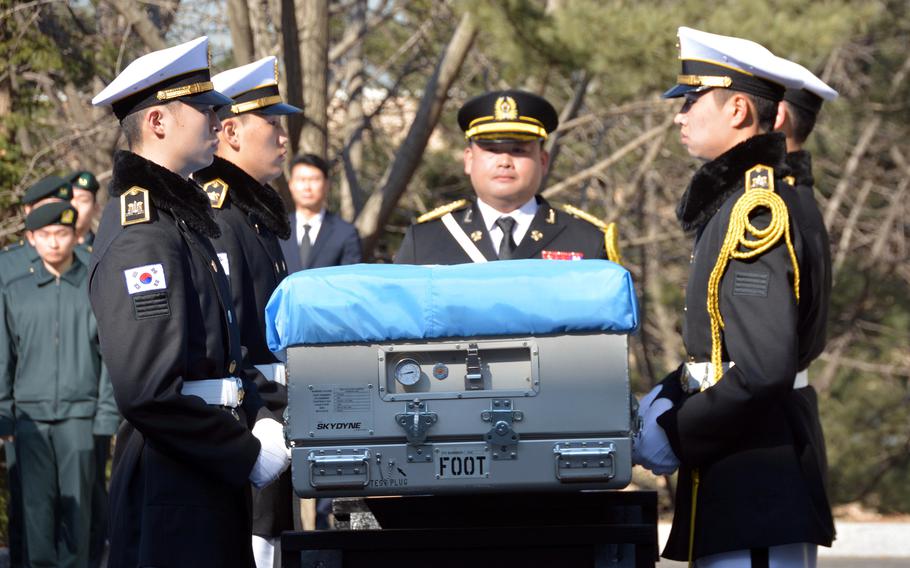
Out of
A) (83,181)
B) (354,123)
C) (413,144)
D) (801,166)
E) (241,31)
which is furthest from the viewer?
(354,123)

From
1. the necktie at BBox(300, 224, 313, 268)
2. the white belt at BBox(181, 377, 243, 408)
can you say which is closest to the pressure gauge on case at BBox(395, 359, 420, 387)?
the white belt at BBox(181, 377, 243, 408)

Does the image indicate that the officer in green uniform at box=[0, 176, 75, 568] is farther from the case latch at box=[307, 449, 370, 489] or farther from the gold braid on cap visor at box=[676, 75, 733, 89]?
the case latch at box=[307, 449, 370, 489]

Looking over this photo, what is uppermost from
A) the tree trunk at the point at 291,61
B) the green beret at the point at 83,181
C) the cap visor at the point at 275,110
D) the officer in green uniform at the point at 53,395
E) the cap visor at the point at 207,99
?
the tree trunk at the point at 291,61

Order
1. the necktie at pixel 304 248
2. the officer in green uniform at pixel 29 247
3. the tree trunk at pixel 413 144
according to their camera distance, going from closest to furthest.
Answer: the officer in green uniform at pixel 29 247 < the necktie at pixel 304 248 < the tree trunk at pixel 413 144

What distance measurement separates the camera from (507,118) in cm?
575

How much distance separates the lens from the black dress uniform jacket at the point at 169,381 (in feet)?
11.9

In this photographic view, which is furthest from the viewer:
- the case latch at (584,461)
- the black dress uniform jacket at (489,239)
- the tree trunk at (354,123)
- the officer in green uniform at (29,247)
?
the tree trunk at (354,123)

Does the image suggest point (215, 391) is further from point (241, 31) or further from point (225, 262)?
point (241, 31)

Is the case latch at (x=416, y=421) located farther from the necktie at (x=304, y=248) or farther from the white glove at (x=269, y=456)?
the necktie at (x=304, y=248)

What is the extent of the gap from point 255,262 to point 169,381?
4.76 feet

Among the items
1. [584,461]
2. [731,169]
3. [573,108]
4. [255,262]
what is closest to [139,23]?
[573,108]

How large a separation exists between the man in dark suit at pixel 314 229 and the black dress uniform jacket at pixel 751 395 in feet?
14.7

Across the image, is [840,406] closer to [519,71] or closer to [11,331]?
[519,71]

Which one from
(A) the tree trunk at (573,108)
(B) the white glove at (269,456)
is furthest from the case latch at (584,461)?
(A) the tree trunk at (573,108)
